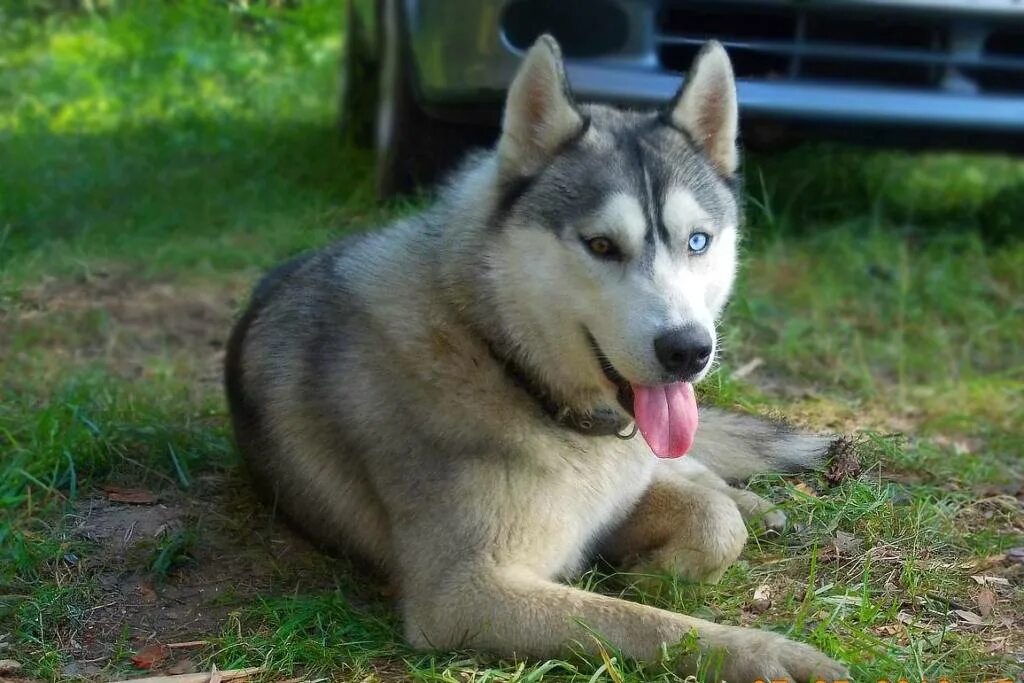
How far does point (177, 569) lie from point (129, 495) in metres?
0.42

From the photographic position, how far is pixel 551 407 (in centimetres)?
284

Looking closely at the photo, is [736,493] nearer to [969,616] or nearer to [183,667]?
[969,616]

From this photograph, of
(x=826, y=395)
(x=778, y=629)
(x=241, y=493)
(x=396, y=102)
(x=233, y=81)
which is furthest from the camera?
(x=233, y=81)

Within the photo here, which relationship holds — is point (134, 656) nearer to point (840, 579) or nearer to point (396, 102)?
point (840, 579)

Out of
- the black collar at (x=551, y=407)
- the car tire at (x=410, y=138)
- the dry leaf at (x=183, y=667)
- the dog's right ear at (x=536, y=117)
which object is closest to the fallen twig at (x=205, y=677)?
the dry leaf at (x=183, y=667)

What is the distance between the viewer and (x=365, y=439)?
9.77 ft

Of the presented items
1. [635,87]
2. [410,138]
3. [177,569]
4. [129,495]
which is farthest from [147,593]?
[410,138]

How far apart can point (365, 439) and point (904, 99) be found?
2917mm

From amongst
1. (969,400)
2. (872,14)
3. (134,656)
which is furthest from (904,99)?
(134,656)

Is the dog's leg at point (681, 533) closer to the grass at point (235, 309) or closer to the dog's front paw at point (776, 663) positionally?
the grass at point (235, 309)

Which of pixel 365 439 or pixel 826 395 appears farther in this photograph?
pixel 826 395

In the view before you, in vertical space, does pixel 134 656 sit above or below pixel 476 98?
below

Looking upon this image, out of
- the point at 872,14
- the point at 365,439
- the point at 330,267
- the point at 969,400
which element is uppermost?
the point at 872,14

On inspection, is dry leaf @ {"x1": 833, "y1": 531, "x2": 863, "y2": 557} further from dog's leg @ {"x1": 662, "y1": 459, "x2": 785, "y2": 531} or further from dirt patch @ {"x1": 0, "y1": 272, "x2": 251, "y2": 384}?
dirt patch @ {"x1": 0, "y1": 272, "x2": 251, "y2": 384}
